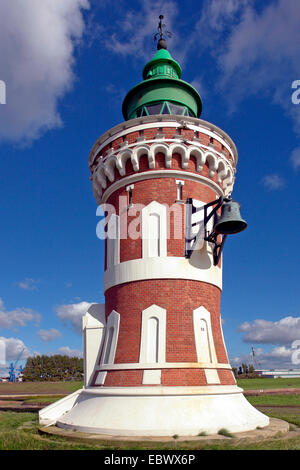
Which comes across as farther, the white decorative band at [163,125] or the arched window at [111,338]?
the white decorative band at [163,125]

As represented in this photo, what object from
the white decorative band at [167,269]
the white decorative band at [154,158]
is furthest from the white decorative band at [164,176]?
the white decorative band at [167,269]

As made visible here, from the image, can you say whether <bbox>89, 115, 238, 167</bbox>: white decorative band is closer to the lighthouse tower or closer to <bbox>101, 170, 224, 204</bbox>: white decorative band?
the lighthouse tower

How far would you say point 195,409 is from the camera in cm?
1209

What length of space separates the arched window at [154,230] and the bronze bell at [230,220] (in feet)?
7.14

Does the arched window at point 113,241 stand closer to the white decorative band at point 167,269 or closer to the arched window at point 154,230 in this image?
the white decorative band at point 167,269

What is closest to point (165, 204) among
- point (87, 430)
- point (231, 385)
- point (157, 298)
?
point (157, 298)

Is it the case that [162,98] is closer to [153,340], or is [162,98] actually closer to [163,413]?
[153,340]

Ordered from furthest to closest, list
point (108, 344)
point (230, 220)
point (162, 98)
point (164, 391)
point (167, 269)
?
point (162, 98) < point (108, 344) < point (167, 269) < point (230, 220) < point (164, 391)

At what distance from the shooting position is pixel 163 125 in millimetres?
16031

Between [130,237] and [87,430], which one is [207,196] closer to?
[130,237]

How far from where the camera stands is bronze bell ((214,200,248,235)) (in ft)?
45.4

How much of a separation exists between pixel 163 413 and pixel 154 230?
22.6 ft

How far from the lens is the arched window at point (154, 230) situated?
49.4ft

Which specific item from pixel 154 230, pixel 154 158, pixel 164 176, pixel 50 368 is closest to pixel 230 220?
pixel 154 230
